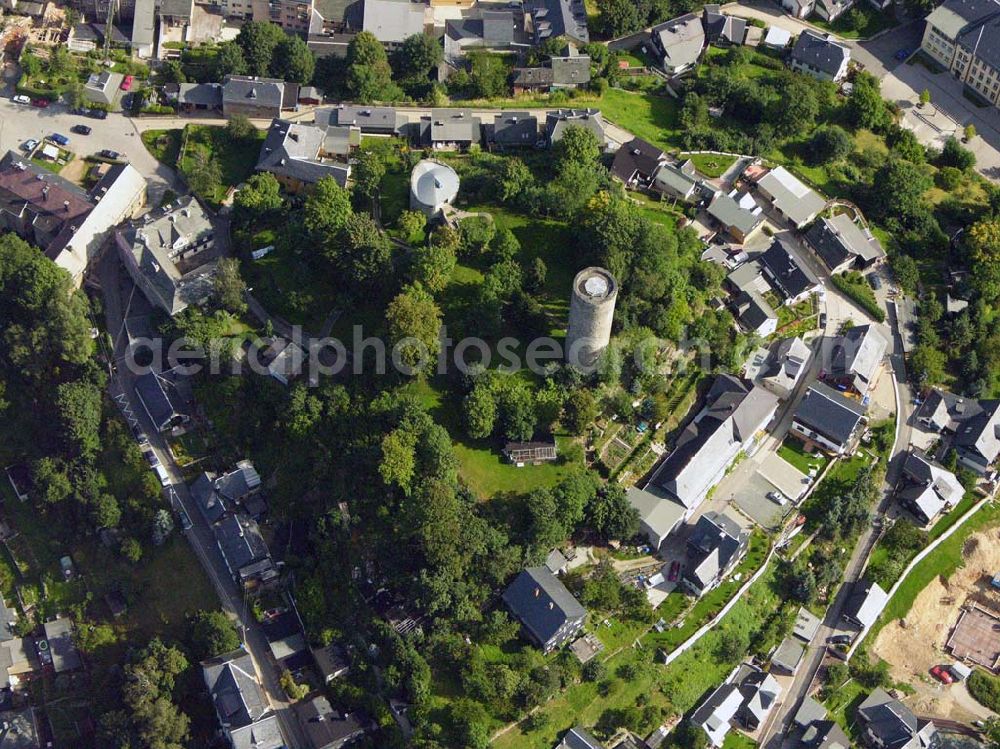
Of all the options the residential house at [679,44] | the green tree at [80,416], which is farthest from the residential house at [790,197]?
the green tree at [80,416]

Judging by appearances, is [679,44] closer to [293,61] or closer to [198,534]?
[293,61]

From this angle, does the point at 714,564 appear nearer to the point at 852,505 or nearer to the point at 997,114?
the point at 852,505

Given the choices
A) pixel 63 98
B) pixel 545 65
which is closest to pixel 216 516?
pixel 63 98

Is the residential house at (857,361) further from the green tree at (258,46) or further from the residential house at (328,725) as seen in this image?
the green tree at (258,46)

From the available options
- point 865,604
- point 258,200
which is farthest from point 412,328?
point 865,604

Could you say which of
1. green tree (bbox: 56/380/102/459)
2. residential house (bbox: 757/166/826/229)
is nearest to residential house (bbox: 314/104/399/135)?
green tree (bbox: 56/380/102/459)
